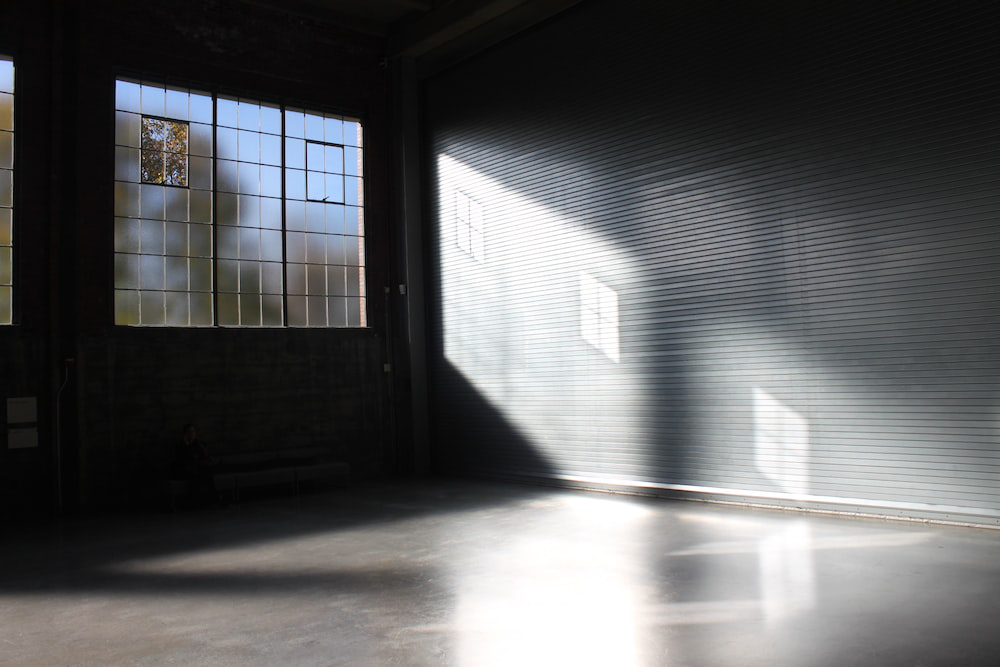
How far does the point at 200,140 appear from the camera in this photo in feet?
37.6

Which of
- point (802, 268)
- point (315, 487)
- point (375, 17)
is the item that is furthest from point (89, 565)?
point (375, 17)

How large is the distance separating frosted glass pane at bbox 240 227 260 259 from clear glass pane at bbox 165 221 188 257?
0.80m

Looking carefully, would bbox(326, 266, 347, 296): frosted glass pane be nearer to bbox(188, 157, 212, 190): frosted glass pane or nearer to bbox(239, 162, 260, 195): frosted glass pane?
bbox(239, 162, 260, 195): frosted glass pane

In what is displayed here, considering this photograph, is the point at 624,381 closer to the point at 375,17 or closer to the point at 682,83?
the point at 682,83

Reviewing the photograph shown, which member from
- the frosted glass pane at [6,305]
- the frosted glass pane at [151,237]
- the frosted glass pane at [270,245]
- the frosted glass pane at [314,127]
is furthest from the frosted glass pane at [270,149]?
the frosted glass pane at [6,305]

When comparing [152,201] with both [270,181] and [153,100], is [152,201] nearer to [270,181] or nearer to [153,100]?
[153,100]

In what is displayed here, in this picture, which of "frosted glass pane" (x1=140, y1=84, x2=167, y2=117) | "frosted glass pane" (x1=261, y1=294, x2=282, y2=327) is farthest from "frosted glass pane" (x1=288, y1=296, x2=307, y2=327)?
"frosted glass pane" (x1=140, y1=84, x2=167, y2=117)

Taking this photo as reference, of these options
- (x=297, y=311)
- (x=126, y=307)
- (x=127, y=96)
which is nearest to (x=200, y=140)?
(x=127, y=96)

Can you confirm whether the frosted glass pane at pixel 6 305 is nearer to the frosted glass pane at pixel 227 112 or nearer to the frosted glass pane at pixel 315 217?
the frosted glass pane at pixel 227 112

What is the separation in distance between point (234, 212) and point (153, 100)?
181 centimetres

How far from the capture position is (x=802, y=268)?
8461 mm

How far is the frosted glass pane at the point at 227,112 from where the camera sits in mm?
11664

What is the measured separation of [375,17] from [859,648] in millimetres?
11519

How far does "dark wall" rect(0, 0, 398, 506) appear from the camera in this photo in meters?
10.1
